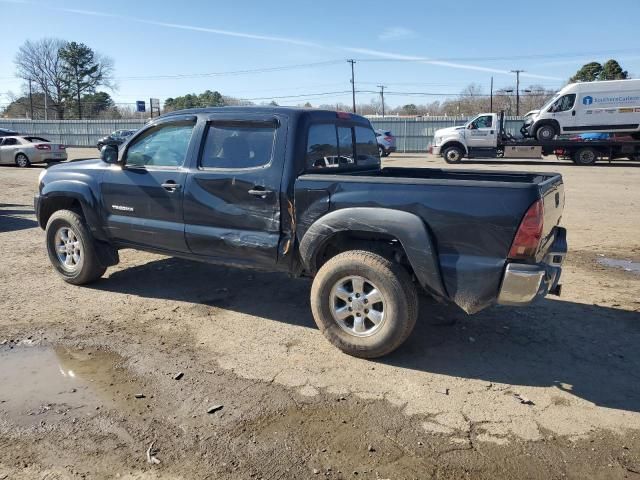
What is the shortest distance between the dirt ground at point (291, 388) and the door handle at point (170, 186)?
3.91 ft

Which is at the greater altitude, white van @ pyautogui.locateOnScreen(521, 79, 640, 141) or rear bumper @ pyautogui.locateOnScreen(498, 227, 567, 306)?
white van @ pyautogui.locateOnScreen(521, 79, 640, 141)

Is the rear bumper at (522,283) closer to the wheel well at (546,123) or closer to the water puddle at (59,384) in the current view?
the water puddle at (59,384)

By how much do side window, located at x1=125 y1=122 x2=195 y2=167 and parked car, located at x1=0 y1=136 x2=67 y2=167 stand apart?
2018 centimetres

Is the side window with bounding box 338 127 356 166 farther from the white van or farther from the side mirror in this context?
the white van

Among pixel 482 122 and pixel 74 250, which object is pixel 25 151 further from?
pixel 482 122

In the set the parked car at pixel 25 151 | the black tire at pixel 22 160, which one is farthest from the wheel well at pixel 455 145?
the black tire at pixel 22 160

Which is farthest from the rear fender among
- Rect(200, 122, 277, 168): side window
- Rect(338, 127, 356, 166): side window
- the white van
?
the white van

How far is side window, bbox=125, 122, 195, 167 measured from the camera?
4993 mm

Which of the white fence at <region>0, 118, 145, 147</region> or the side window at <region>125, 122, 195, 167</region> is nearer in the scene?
the side window at <region>125, 122, 195, 167</region>

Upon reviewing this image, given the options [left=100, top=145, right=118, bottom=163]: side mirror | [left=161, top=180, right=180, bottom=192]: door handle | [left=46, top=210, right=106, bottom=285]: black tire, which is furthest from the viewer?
[left=46, top=210, right=106, bottom=285]: black tire

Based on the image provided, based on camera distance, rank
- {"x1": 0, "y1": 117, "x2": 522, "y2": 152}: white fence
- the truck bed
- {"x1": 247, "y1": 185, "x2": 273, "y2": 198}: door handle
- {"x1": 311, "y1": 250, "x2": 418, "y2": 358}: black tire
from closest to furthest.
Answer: the truck bed → {"x1": 311, "y1": 250, "x2": 418, "y2": 358}: black tire → {"x1": 247, "y1": 185, "x2": 273, "y2": 198}: door handle → {"x1": 0, "y1": 117, "x2": 522, "y2": 152}: white fence

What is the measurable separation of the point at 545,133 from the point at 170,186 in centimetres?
A: 2417

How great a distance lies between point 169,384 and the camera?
371 centimetres

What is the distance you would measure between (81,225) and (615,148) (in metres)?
24.9
